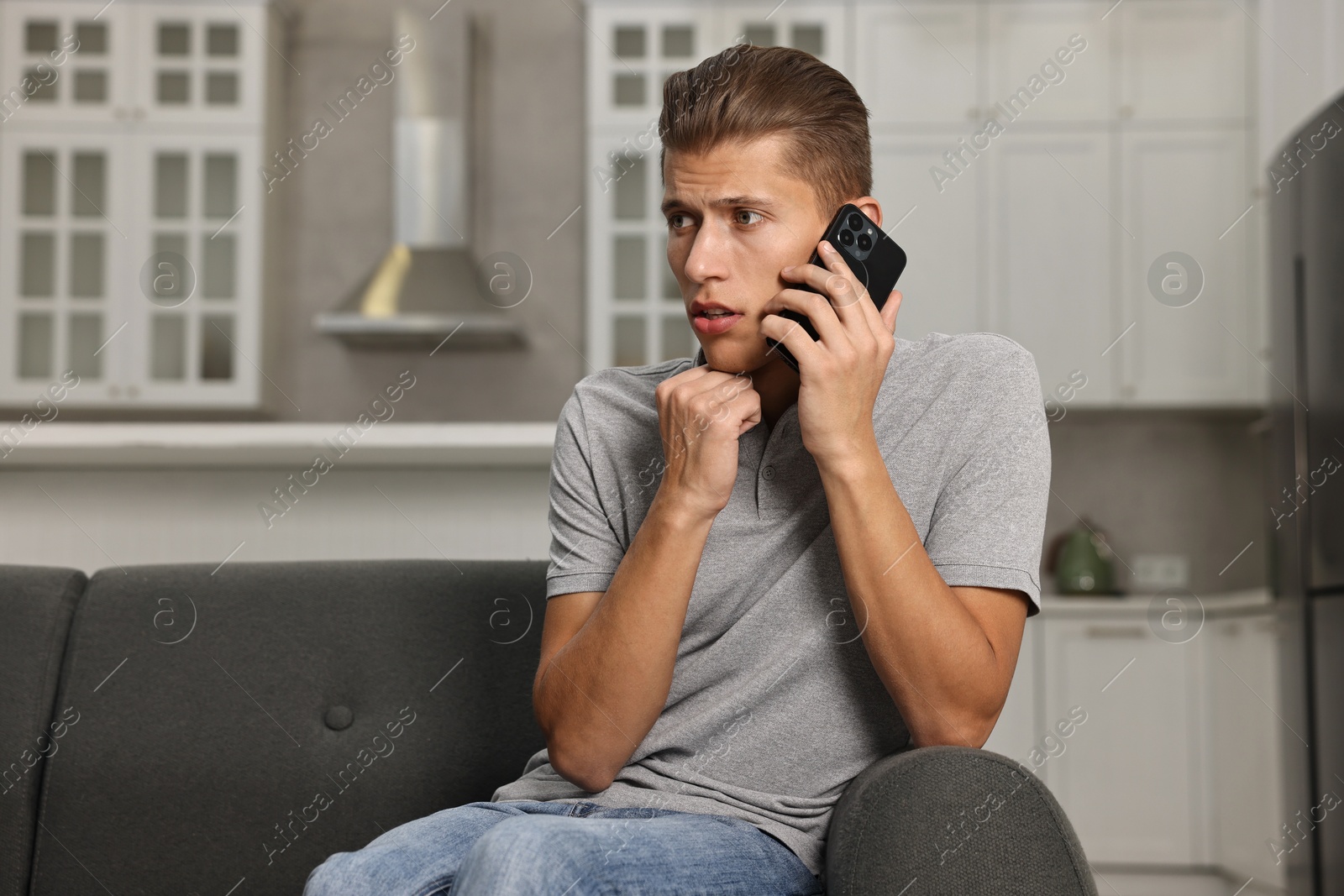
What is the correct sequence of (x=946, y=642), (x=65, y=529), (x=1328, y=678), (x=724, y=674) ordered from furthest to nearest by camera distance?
(x=65, y=529) < (x=1328, y=678) < (x=724, y=674) < (x=946, y=642)

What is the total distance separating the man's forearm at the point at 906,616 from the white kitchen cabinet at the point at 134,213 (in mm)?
3385

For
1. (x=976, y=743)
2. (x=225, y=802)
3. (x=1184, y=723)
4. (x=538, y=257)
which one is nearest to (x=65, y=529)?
(x=538, y=257)

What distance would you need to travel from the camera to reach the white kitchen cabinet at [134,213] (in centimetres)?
390

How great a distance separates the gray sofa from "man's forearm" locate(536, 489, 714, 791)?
339 mm

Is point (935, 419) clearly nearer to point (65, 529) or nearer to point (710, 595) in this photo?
point (710, 595)

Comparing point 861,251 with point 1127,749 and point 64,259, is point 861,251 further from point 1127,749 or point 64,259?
point 64,259

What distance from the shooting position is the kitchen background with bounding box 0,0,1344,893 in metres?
3.66

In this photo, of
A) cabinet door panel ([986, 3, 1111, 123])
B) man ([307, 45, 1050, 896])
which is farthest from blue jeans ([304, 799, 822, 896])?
cabinet door panel ([986, 3, 1111, 123])

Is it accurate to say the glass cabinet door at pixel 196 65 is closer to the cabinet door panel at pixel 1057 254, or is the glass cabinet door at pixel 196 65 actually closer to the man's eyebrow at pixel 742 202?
the cabinet door panel at pixel 1057 254

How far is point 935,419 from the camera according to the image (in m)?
1.12

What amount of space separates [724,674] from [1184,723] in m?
2.68

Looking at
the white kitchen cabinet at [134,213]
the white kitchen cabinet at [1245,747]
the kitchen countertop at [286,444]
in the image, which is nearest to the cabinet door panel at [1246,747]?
Result: the white kitchen cabinet at [1245,747]

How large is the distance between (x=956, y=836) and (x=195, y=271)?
146 inches

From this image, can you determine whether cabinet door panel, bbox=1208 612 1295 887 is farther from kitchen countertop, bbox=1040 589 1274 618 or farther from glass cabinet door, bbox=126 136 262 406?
glass cabinet door, bbox=126 136 262 406
